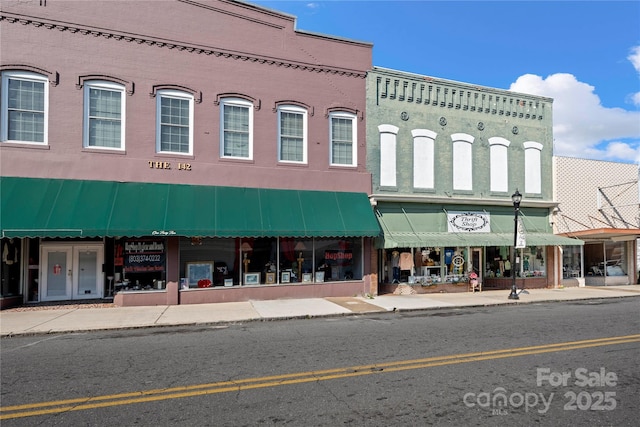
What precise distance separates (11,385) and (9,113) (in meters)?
10.0

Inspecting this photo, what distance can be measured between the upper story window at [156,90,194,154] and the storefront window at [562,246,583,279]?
58.7ft

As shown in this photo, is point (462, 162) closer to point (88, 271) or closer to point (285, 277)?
point (285, 277)

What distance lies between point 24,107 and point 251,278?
29.0 ft

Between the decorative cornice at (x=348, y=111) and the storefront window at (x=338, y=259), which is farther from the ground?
the decorative cornice at (x=348, y=111)

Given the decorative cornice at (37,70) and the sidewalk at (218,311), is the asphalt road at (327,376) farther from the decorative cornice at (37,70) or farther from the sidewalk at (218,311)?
the decorative cornice at (37,70)

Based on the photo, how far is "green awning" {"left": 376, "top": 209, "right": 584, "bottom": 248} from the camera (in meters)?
15.6

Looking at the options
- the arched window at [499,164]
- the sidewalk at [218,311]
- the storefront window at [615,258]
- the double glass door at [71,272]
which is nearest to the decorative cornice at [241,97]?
the double glass door at [71,272]

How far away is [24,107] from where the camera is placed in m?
12.6

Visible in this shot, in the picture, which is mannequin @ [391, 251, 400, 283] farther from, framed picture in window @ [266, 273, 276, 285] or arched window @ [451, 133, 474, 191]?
framed picture in window @ [266, 273, 276, 285]

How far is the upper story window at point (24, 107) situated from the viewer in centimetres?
1237

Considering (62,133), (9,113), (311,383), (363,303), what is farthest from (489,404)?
(9,113)

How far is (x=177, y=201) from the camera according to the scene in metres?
13.2

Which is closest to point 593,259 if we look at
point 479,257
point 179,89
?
point 479,257

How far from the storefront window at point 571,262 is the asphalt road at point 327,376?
10.9m
